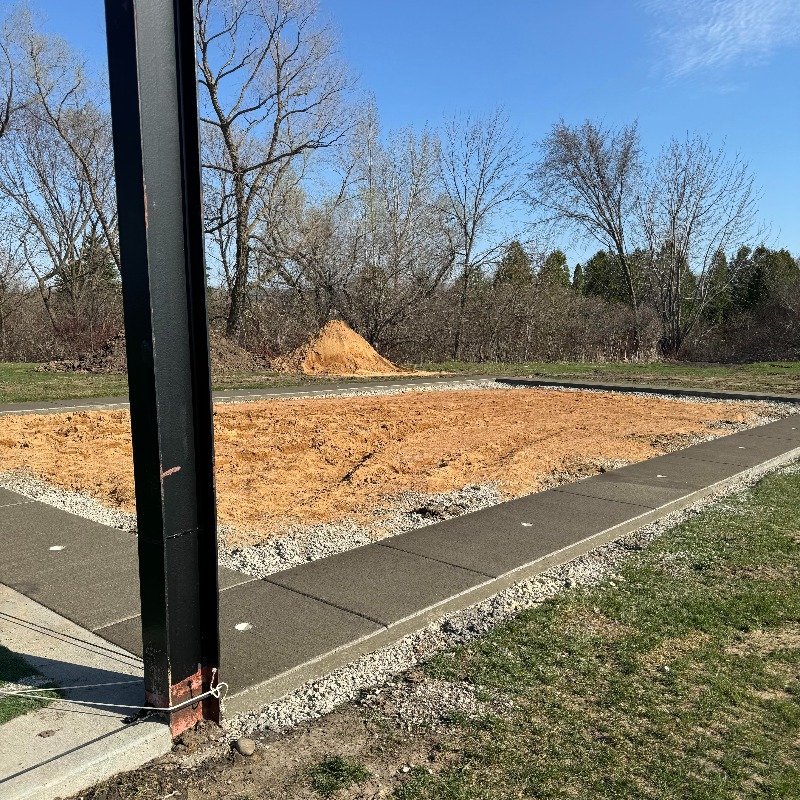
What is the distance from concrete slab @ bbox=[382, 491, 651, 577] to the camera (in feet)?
13.1

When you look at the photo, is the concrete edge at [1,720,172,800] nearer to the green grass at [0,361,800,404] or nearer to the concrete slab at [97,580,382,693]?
the concrete slab at [97,580,382,693]

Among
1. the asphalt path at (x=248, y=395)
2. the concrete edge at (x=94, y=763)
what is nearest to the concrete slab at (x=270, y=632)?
the concrete edge at (x=94, y=763)

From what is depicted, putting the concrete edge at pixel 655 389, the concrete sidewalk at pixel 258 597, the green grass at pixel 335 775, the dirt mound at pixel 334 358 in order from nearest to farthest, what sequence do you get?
the green grass at pixel 335 775
the concrete sidewalk at pixel 258 597
the concrete edge at pixel 655 389
the dirt mound at pixel 334 358

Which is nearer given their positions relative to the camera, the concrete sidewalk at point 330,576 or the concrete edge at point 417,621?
the concrete edge at point 417,621

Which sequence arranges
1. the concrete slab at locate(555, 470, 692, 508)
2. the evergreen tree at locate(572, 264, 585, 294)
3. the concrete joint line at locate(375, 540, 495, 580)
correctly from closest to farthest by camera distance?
the concrete joint line at locate(375, 540, 495, 580) → the concrete slab at locate(555, 470, 692, 508) → the evergreen tree at locate(572, 264, 585, 294)

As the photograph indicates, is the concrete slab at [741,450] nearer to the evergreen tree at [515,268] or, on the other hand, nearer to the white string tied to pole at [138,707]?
the white string tied to pole at [138,707]

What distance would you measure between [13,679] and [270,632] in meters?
0.97

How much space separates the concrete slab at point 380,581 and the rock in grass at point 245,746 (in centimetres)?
90

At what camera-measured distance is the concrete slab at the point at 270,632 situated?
2.70 meters

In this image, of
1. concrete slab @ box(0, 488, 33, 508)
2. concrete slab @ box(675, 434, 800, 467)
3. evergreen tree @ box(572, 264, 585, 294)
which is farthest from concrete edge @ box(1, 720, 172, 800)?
evergreen tree @ box(572, 264, 585, 294)

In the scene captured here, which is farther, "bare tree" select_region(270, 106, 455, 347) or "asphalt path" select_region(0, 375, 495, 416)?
"bare tree" select_region(270, 106, 455, 347)

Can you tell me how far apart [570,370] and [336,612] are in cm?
1631

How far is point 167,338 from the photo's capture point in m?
2.25

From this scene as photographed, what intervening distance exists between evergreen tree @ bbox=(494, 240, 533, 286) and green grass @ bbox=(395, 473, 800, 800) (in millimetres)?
22624
